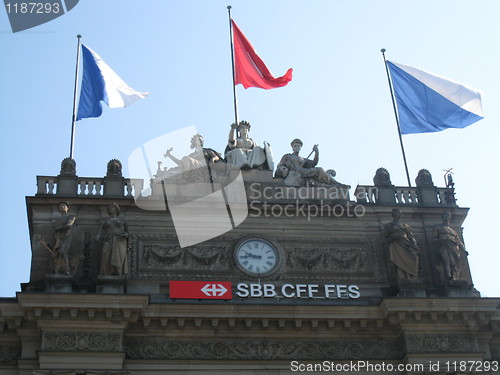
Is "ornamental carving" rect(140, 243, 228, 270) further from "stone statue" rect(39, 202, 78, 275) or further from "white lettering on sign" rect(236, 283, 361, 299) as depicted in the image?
"stone statue" rect(39, 202, 78, 275)

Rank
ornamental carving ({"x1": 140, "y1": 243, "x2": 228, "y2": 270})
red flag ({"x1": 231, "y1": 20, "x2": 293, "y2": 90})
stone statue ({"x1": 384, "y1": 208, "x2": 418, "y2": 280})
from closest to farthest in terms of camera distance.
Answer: ornamental carving ({"x1": 140, "y1": 243, "x2": 228, "y2": 270}) < stone statue ({"x1": 384, "y1": 208, "x2": 418, "y2": 280}) < red flag ({"x1": 231, "y1": 20, "x2": 293, "y2": 90})

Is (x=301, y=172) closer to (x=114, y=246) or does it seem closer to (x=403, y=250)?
(x=403, y=250)

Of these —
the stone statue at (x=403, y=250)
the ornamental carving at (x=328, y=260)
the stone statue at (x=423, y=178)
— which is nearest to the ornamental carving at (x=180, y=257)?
the ornamental carving at (x=328, y=260)

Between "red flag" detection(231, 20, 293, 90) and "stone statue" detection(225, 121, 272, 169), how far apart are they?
6.48 feet

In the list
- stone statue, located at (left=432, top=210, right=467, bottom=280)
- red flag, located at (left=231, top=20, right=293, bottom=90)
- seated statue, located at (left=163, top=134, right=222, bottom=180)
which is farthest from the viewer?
red flag, located at (left=231, top=20, right=293, bottom=90)

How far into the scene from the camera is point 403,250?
28.5m

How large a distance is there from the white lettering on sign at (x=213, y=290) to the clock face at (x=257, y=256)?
45.9 inches

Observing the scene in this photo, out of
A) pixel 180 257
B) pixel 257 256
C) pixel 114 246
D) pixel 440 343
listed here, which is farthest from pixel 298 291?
pixel 114 246

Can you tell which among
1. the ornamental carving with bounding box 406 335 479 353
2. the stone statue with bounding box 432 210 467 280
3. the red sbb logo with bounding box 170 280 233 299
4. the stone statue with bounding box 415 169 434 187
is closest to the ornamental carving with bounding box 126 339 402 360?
the ornamental carving with bounding box 406 335 479 353

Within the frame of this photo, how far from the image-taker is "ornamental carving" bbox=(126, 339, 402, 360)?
26359 mm

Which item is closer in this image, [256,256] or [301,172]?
[256,256]

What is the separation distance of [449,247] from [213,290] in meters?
7.12

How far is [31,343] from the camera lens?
26.1 meters

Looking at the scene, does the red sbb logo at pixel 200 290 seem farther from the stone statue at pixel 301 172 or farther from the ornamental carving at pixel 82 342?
the stone statue at pixel 301 172
